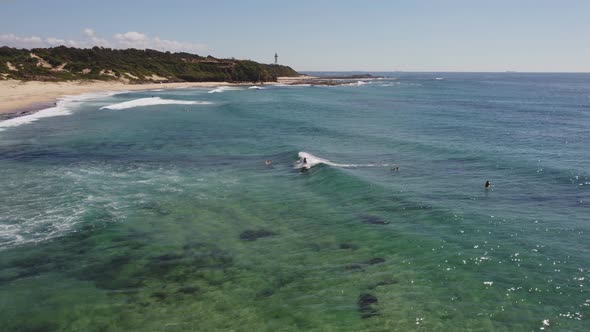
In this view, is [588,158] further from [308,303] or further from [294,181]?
[308,303]

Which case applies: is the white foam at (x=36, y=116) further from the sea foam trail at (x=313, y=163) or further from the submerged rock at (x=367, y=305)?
the submerged rock at (x=367, y=305)

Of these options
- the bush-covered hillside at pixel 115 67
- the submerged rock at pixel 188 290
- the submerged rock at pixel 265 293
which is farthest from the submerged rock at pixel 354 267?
the bush-covered hillside at pixel 115 67

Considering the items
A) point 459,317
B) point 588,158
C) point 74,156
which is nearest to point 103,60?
point 74,156

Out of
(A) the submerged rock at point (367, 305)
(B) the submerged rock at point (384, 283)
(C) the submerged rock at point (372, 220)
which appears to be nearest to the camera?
(A) the submerged rock at point (367, 305)

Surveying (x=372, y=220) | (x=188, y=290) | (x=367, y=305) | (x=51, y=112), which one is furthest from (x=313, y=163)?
(x=51, y=112)

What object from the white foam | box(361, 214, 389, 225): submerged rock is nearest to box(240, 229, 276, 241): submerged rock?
box(361, 214, 389, 225): submerged rock

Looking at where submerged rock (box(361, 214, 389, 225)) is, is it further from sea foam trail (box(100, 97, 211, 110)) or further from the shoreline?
sea foam trail (box(100, 97, 211, 110))
